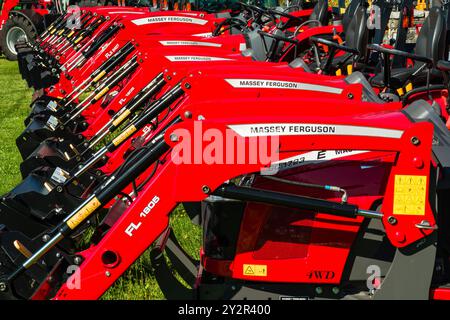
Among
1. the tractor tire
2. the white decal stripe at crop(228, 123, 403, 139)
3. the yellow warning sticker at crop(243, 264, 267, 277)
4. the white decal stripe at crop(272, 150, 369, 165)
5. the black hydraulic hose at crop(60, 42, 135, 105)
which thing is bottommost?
the tractor tire

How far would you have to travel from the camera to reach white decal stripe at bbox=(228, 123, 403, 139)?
242cm

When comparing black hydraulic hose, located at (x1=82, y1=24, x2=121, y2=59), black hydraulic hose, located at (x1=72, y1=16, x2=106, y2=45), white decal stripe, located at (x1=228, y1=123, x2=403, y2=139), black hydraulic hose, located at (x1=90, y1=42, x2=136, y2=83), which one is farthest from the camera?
black hydraulic hose, located at (x1=72, y1=16, x2=106, y2=45)

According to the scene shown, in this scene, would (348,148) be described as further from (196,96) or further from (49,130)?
(49,130)

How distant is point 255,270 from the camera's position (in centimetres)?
277

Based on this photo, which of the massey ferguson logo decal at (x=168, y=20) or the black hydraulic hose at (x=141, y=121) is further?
the massey ferguson logo decal at (x=168, y=20)

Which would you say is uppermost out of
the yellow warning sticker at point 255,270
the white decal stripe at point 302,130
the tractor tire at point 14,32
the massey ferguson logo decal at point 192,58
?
the white decal stripe at point 302,130

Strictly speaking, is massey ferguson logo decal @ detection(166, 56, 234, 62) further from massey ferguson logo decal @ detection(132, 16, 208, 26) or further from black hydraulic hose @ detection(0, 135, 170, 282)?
massey ferguson logo decal @ detection(132, 16, 208, 26)

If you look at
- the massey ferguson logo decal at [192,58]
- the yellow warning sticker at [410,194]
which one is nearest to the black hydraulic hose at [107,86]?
the massey ferguson logo decal at [192,58]

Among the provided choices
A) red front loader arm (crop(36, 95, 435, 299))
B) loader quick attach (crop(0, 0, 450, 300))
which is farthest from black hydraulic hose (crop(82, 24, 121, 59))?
red front loader arm (crop(36, 95, 435, 299))

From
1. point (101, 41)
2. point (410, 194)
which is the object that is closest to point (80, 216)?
point (410, 194)

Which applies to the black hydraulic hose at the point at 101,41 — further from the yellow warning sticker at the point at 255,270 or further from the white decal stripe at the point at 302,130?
the white decal stripe at the point at 302,130

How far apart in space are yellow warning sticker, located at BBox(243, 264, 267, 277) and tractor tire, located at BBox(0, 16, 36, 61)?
1336 cm

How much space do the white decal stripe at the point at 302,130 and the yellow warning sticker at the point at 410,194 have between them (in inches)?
6.5

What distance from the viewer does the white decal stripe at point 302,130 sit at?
2.42 meters
